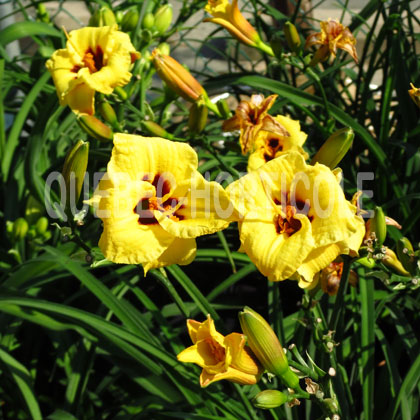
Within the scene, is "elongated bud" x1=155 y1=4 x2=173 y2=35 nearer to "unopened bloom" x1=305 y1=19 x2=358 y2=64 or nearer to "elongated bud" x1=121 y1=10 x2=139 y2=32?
"elongated bud" x1=121 y1=10 x2=139 y2=32

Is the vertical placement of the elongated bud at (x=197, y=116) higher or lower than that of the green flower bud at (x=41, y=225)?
higher

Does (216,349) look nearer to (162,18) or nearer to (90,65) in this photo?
(90,65)

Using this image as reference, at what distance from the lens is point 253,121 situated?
1200 mm

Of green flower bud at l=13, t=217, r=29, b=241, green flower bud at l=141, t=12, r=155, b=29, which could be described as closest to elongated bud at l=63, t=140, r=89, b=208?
green flower bud at l=13, t=217, r=29, b=241

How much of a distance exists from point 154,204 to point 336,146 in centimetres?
29

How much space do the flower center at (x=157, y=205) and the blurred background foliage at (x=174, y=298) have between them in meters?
0.12

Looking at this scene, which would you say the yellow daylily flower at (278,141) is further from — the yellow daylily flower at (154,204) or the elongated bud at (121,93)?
the yellow daylily flower at (154,204)

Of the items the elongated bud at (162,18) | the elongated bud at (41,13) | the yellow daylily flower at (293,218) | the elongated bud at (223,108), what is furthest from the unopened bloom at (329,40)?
the elongated bud at (41,13)

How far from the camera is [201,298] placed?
3.85 ft

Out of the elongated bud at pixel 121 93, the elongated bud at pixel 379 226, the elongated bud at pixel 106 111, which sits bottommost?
the elongated bud at pixel 379 226

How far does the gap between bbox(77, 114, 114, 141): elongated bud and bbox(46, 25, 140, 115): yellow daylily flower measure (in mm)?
43

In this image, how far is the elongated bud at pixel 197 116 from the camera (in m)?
1.15

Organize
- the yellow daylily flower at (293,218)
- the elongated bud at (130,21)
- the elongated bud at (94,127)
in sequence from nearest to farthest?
the yellow daylily flower at (293,218)
the elongated bud at (94,127)
the elongated bud at (130,21)

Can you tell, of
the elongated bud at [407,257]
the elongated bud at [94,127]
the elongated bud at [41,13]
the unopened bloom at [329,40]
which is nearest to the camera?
the elongated bud at [407,257]
